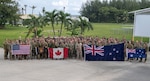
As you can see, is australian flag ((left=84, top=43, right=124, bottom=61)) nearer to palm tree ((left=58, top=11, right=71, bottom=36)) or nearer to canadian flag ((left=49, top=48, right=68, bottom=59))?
canadian flag ((left=49, top=48, right=68, bottom=59))

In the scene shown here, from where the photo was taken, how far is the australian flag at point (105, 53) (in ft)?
55.9

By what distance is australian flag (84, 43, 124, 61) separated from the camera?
671 inches

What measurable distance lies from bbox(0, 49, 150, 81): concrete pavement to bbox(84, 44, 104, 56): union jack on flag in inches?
31.2

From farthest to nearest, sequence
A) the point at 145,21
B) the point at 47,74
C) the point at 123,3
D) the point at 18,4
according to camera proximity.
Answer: the point at 123,3 < the point at 18,4 < the point at 145,21 < the point at 47,74

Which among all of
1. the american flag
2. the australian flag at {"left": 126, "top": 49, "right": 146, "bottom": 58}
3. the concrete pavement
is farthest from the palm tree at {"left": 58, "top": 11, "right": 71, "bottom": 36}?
the australian flag at {"left": 126, "top": 49, "right": 146, "bottom": 58}

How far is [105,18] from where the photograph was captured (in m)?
A: 113

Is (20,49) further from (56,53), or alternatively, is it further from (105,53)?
(105,53)

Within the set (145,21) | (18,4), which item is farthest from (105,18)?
(145,21)

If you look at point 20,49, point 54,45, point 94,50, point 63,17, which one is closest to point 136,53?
point 94,50

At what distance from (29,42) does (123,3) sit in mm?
106772

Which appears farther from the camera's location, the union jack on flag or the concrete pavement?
the union jack on flag

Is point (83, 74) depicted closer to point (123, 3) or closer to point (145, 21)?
point (145, 21)

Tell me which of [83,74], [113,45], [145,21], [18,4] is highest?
[18,4]

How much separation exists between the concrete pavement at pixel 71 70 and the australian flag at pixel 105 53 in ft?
1.91
